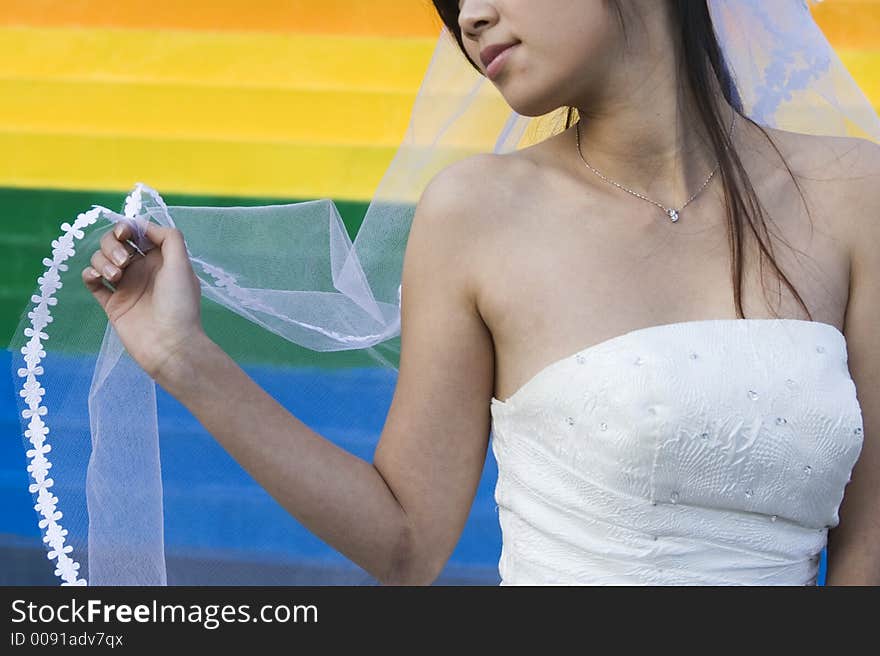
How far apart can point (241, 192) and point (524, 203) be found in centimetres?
105

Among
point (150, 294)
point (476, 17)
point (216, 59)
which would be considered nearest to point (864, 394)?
point (476, 17)

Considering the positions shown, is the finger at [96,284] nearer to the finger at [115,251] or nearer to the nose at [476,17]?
the finger at [115,251]

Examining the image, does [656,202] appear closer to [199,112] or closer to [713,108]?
[713,108]

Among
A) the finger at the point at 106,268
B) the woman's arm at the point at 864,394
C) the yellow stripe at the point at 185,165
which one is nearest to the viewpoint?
the finger at the point at 106,268

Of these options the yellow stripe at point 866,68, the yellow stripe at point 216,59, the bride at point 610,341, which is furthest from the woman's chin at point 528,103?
the yellow stripe at point 866,68

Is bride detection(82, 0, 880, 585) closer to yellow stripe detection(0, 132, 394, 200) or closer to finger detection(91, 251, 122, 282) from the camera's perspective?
finger detection(91, 251, 122, 282)

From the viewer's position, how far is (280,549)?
180 centimetres

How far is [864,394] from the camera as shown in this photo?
1.45m

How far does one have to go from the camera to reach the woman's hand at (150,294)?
1.31 meters

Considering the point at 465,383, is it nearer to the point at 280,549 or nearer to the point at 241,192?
the point at 280,549

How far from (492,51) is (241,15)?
51.6 inches

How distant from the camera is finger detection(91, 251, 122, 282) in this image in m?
1.31

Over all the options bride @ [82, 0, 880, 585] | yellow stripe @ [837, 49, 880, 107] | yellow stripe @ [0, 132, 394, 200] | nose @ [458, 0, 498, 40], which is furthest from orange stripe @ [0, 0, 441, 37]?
nose @ [458, 0, 498, 40]

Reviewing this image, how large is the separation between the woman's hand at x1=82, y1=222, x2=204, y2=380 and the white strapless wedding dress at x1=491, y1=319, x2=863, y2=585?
41 centimetres
